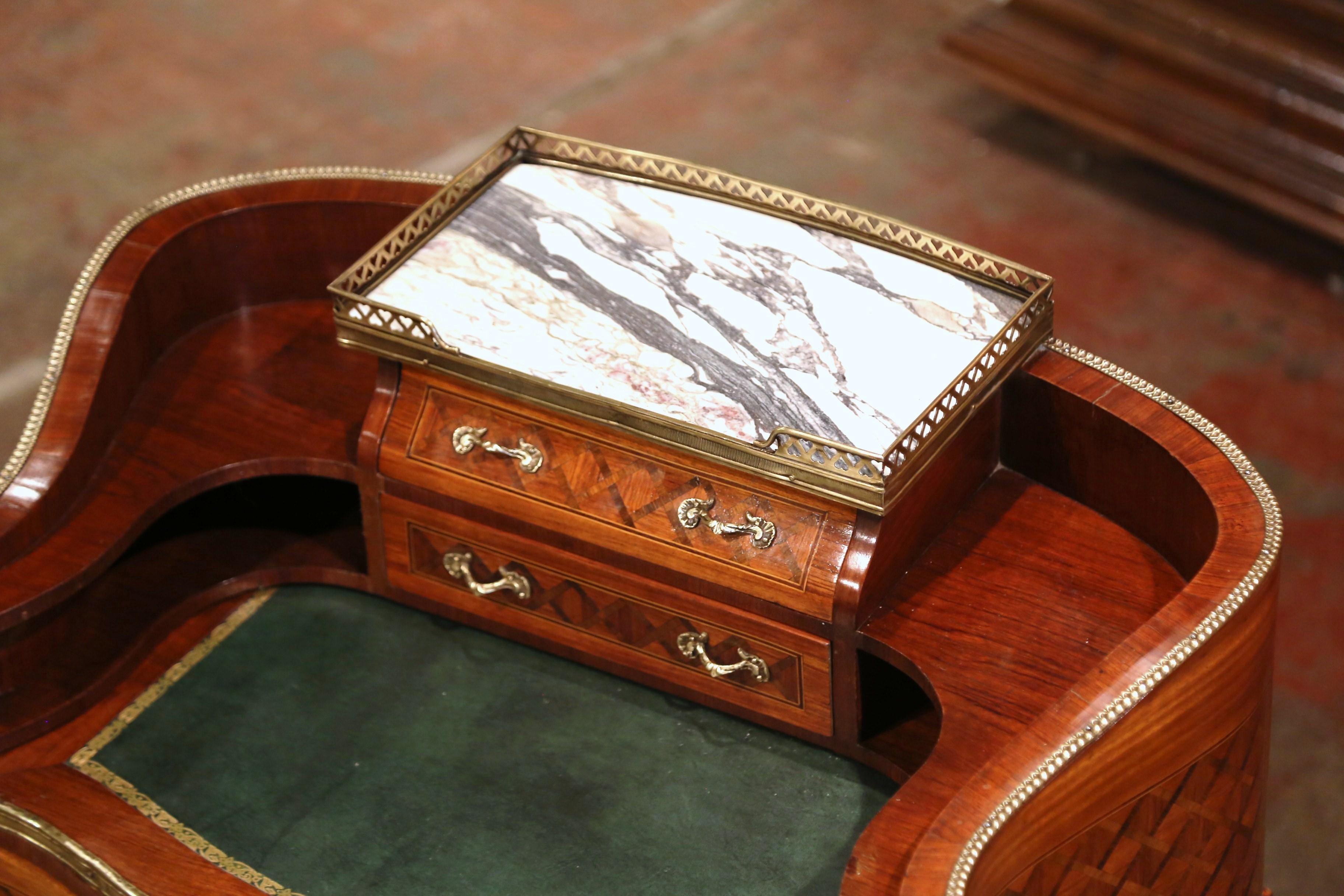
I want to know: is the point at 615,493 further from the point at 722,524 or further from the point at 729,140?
the point at 729,140

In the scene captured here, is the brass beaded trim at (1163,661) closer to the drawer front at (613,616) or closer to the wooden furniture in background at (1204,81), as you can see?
the drawer front at (613,616)

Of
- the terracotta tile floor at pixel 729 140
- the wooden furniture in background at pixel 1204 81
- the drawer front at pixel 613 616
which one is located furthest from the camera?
the wooden furniture in background at pixel 1204 81

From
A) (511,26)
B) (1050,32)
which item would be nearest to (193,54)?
(511,26)

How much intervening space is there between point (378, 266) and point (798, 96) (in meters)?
3.30

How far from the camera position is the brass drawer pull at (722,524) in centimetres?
223

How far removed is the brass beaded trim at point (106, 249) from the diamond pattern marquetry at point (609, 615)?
0.59 meters

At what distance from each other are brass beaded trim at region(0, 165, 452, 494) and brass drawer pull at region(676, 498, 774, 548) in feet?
2.66

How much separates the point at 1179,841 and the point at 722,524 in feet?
2.43

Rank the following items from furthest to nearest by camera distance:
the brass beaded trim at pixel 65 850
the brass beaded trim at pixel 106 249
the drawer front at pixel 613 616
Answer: the brass beaded trim at pixel 106 249 < the drawer front at pixel 613 616 < the brass beaded trim at pixel 65 850

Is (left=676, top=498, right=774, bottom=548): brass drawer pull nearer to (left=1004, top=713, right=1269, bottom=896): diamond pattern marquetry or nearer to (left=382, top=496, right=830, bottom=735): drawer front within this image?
(left=382, top=496, right=830, bottom=735): drawer front

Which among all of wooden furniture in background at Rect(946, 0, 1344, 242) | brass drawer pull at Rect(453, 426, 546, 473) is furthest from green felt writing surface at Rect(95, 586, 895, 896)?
wooden furniture in background at Rect(946, 0, 1344, 242)

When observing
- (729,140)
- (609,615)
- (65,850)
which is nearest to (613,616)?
(609,615)

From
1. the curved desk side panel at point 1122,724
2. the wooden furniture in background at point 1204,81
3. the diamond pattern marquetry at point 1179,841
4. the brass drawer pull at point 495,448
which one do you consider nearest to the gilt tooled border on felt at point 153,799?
the brass drawer pull at point 495,448

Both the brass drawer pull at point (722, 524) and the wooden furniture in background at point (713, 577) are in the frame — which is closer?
the wooden furniture in background at point (713, 577)
